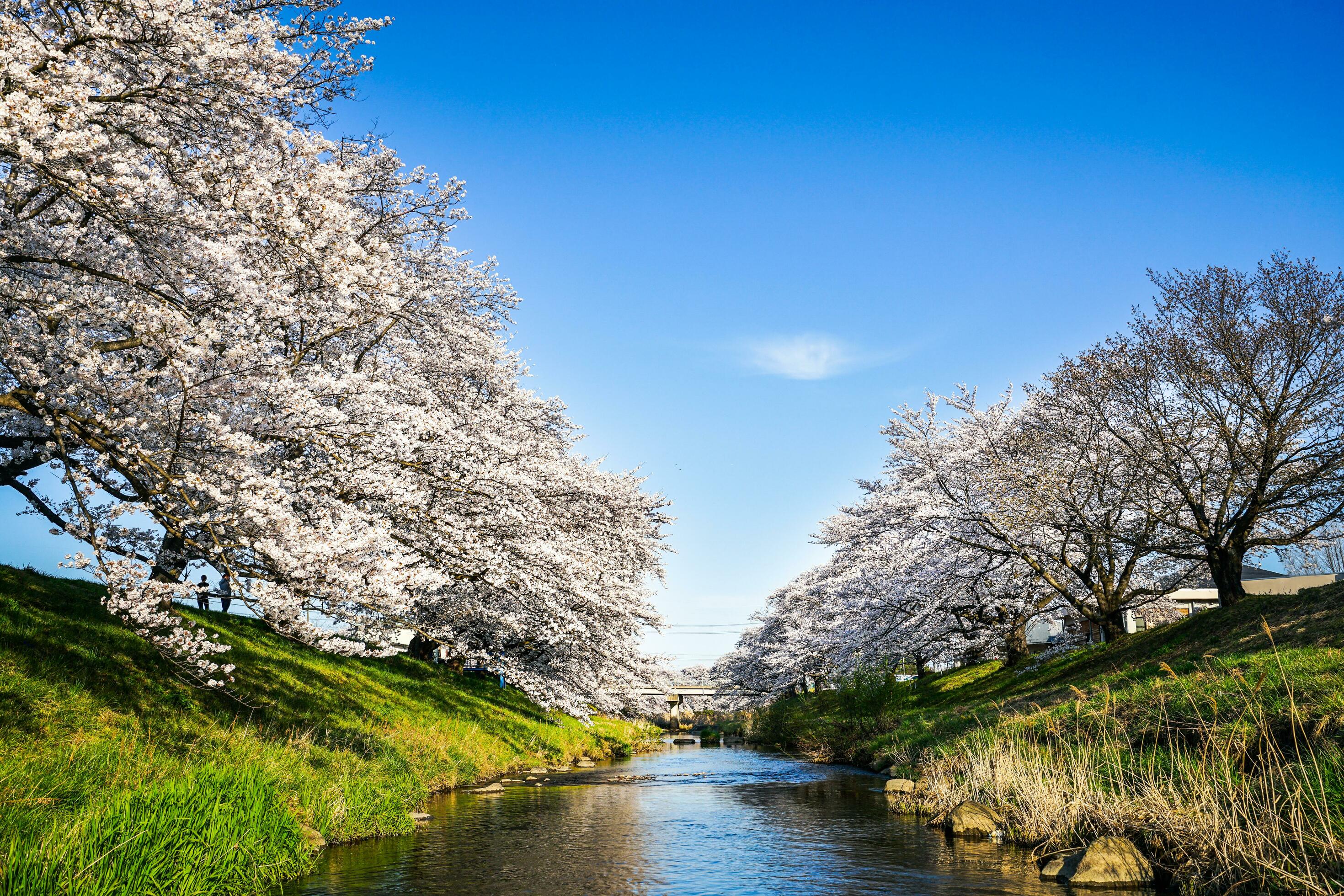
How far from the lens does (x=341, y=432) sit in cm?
1380

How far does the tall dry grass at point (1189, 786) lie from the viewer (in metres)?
8.06

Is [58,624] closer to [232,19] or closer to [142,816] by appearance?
[142,816]

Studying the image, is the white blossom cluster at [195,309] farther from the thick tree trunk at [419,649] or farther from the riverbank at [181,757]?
the thick tree trunk at [419,649]

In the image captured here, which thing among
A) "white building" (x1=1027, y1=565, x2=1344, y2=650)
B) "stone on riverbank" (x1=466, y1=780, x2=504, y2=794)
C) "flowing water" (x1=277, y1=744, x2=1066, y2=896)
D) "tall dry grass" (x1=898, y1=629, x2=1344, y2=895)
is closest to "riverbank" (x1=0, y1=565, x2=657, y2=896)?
"stone on riverbank" (x1=466, y1=780, x2=504, y2=794)

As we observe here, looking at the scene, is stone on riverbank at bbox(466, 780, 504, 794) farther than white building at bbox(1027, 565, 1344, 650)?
No

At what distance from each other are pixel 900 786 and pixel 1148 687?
19.8ft

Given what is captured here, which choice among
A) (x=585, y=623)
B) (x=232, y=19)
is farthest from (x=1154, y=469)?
(x=232, y=19)

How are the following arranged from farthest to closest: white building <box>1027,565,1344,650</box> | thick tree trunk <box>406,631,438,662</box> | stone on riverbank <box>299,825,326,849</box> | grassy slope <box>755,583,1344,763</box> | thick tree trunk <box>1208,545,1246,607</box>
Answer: white building <box>1027,565,1344,650</box> → thick tree trunk <box>406,631,438,662</box> → thick tree trunk <box>1208,545,1246,607</box> → grassy slope <box>755,583,1344,763</box> → stone on riverbank <box>299,825,326,849</box>

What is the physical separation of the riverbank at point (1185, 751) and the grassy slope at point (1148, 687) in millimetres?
65

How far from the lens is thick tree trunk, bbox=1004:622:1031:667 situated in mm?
33781

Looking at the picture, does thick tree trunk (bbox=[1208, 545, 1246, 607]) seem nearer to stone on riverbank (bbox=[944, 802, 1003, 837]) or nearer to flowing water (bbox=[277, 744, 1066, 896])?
flowing water (bbox=[277, 744, 1066, 896])

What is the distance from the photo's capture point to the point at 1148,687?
1717 centimetres

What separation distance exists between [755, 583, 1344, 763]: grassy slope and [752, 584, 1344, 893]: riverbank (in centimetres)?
7

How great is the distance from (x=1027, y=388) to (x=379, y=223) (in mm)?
22395
